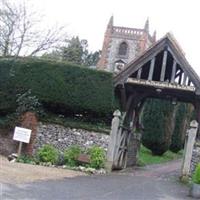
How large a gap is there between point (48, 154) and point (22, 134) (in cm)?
126

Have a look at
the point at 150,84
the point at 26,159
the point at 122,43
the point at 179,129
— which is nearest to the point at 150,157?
the point at 179,129

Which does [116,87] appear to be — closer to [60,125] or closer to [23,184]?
[60,125]

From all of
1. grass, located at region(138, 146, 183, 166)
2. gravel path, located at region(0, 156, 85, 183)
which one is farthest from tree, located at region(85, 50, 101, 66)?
gravel path, located at region(0, 156, 85, 183)

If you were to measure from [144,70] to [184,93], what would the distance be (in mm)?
2061

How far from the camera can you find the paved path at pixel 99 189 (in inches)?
437

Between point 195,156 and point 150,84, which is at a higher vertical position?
point 150,84

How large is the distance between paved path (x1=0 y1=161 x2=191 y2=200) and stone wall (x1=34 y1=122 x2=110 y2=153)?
8.01 ft

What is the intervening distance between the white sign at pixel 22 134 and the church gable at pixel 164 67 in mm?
3968

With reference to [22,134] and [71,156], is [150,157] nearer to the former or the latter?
[71,156]

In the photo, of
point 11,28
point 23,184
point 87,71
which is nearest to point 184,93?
point 87,71

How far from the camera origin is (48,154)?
18531mm

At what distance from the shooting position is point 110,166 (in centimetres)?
1897

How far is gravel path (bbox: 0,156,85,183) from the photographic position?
13.0 meters

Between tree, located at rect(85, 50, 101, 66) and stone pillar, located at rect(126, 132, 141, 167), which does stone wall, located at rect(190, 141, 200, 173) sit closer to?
stone pillar, located at rect(126, 132, 141, 167)
